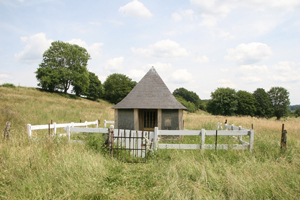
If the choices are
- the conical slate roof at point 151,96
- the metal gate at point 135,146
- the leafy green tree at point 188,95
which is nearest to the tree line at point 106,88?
the leafy green tree at point 188,95

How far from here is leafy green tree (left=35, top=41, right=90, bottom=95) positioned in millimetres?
35844

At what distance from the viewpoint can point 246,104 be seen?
43438 millimetres

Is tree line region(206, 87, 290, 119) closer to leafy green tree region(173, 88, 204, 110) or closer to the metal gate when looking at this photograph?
leafy green tree region(173, 88, 204, 110)

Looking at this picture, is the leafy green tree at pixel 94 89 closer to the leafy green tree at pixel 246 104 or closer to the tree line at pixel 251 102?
the tree line at pixel 251 102

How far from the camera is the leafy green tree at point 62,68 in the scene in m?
35.8

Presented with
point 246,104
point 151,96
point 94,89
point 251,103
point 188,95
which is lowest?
point 151,96

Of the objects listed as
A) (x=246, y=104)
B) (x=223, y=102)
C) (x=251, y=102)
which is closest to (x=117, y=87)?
(x=223, y=102)

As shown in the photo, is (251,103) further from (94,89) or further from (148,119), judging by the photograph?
(148,119)

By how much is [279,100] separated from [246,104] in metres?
9.37

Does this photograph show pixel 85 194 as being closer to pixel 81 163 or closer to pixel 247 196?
pixel 81 163

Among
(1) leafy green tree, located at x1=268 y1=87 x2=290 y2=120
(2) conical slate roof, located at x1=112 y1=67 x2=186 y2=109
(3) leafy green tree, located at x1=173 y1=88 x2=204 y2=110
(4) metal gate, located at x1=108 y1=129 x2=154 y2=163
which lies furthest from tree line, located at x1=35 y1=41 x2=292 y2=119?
(4) metal gate, located at x1=108 y1=129 x2=154 y2=163

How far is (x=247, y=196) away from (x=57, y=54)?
4230cm

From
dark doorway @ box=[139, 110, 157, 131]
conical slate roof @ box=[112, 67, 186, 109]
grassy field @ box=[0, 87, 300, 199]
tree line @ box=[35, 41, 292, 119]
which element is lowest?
grassy field @ box=[0, 87, 300, 199]

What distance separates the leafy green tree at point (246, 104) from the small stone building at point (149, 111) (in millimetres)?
39824
